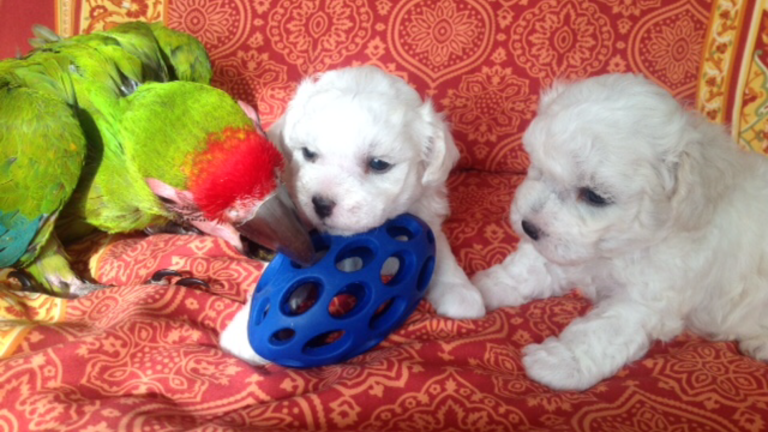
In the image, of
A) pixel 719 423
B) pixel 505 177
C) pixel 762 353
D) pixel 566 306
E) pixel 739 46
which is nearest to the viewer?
pixel 719 423

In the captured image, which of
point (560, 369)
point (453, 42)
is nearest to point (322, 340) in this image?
point (560, 369)

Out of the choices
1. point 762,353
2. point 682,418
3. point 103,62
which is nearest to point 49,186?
point 103,62

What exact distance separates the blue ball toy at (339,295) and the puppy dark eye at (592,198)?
0.36 metres

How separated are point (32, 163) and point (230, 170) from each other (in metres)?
0.56

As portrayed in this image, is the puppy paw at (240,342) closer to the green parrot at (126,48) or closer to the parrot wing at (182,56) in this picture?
the green parrot at (126,48)

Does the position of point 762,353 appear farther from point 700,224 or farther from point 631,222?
point 631,222

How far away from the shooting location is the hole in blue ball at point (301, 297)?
49.2 inches

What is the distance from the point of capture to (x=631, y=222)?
1.28 m

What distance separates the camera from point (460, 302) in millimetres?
1458

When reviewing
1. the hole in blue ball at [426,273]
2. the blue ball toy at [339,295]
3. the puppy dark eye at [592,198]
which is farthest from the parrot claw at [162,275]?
the puppy dark eye at [592,198]

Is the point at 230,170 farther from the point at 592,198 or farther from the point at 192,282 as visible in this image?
the point at 592,198

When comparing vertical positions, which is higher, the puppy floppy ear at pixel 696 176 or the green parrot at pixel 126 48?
the green parrot at pixel 126 48

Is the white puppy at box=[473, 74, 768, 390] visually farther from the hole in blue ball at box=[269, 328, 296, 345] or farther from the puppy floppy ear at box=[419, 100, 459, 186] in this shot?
the hole in blue ball at box=[269, 328, 296, 345]

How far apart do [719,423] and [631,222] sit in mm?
429
